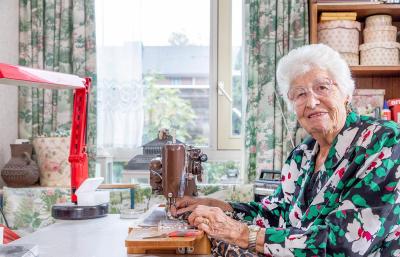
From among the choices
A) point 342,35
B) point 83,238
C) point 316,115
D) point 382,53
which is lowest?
point 83,238

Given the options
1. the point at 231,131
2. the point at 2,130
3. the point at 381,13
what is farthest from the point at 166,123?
the point at 381,13

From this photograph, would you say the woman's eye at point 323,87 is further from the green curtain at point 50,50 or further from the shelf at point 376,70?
the green curtain at point 50,50

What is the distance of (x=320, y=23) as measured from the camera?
2.90 meters

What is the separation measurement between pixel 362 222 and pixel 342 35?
5.72 feet

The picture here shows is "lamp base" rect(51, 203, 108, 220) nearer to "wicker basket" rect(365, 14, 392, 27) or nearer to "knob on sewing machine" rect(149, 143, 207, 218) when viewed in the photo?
"knob on sewing machine" rect(149, 143, 207, 218)

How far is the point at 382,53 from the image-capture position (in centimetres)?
283

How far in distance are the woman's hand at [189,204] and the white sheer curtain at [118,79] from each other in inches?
57.4

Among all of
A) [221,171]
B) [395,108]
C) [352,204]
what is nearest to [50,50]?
[221,171]

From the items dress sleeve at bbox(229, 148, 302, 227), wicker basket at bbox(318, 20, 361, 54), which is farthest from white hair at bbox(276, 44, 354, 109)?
wicker basket at bbox(318, 20, 361, 54)

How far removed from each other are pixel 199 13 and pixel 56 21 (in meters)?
0.92

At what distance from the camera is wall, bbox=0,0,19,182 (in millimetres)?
3061

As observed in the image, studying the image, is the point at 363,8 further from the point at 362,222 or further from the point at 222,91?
the point at 362,222

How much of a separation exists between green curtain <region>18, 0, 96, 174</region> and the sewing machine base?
6.36ft

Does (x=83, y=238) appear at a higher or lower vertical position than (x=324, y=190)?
lower
